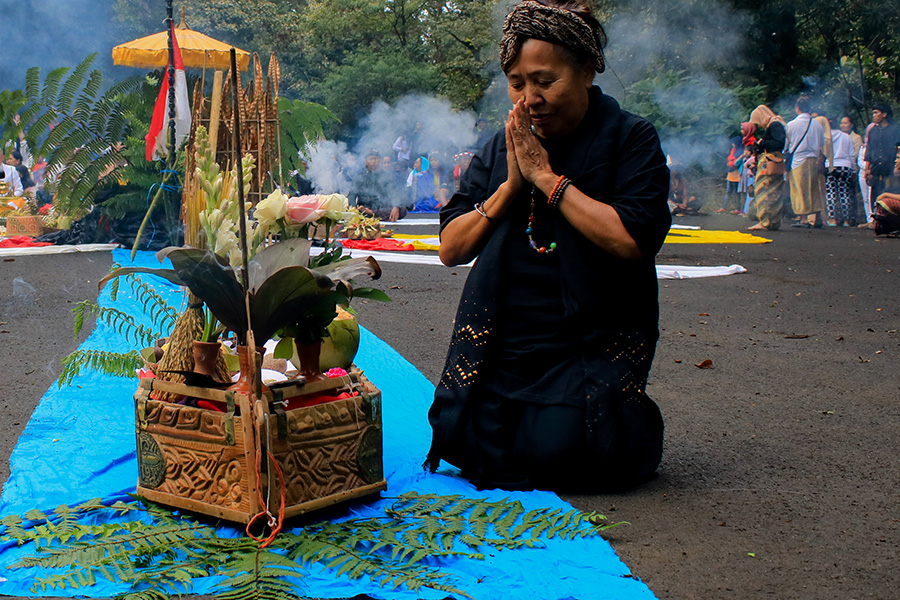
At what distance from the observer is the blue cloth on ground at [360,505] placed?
199 cm

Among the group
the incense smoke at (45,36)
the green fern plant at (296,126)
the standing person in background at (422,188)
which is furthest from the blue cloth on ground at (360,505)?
the standing person in background at (422,188)

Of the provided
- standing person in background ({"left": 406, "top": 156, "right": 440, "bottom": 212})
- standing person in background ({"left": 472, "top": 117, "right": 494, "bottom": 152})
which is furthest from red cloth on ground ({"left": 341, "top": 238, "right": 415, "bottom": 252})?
standing person in background ({"left": 472, "top": 117, "right": 494, "bottom": 152})

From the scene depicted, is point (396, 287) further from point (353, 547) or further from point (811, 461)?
point (353, 547)

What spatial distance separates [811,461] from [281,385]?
5.93 ft

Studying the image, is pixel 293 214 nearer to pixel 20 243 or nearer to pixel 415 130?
pixel 20 243

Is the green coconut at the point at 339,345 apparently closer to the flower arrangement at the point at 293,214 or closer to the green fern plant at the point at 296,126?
the flower arrangement at the point at 293,214

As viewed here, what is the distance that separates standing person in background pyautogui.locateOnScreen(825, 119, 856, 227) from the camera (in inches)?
565

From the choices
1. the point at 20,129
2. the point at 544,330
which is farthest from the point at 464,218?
the point at 20,129

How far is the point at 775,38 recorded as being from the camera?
2170 centimetres

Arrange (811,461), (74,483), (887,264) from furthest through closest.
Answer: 1. (887,264)
2. (811,461)
3. (74,483)

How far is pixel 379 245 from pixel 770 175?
6.73m

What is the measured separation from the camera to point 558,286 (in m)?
2.71

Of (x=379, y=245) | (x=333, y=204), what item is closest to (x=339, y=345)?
(x=333, y=204)

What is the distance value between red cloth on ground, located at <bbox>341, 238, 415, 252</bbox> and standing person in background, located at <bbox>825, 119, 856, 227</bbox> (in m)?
7.66
